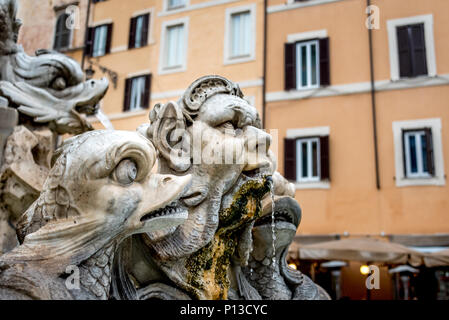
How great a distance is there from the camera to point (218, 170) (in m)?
1.88

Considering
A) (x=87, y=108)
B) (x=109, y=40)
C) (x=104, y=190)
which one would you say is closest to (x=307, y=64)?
(x=109, y=40)

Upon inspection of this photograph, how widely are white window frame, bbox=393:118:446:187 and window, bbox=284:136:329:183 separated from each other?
157 centimetres

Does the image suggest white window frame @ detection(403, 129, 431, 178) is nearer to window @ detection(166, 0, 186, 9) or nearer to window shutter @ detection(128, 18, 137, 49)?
window @ detection(166, 0, 186, 9)

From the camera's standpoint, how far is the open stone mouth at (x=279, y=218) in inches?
91.3

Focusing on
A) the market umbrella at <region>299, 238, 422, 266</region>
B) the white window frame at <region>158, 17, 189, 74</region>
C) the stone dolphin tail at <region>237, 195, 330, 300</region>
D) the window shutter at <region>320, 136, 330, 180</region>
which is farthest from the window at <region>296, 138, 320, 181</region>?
the stone dolphin tail at <region>237, 195, 330, 300</region>

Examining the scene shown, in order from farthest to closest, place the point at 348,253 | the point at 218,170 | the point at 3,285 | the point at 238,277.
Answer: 1. the point at 348,253
2. the point at 238,277
3. the point at 218,170
4. the point at 3,285

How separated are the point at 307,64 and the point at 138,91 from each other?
5065 mm

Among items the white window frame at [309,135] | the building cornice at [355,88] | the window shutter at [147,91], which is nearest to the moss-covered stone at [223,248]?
the window shutter at [147,91]

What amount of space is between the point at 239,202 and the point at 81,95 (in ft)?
4.44

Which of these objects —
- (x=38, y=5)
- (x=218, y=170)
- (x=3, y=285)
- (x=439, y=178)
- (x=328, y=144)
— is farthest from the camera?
(x=328, y=144)

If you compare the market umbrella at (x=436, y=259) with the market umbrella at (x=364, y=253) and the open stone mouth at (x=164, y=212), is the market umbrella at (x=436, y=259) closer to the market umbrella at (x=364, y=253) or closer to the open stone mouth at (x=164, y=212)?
the market umbrella at (x=364, y=253)

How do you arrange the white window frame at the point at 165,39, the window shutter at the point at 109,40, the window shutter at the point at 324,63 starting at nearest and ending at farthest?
the window shutter at the point at 109,40 < the white window frame at the point at 165,39 < the window shutter at the point at 324,63

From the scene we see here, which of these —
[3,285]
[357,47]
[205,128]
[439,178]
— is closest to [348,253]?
[439,178]

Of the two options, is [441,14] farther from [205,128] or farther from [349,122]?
[205,128]
